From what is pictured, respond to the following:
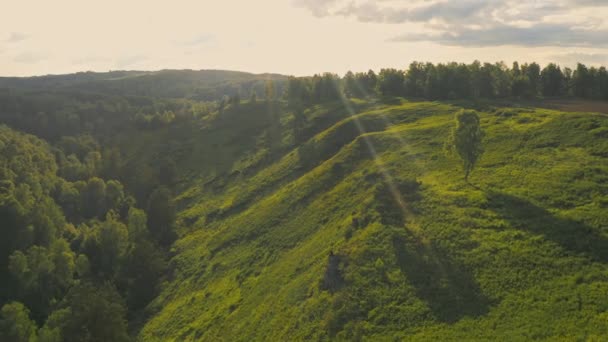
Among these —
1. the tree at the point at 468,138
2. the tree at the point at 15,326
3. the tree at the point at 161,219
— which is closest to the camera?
the tree at the point at 15,326

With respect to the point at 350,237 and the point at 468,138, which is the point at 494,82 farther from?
the point at 350,237

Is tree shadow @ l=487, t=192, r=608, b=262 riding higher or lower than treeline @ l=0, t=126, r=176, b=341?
higher

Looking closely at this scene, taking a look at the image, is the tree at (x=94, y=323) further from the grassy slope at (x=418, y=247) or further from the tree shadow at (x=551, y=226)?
the tree shadow at (x=551, y=226)

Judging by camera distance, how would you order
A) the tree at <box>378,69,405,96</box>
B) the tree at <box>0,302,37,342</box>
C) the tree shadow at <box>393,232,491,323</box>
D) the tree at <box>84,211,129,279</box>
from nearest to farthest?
the tree shadow at <box>393,232,491,323</box>, the tree at <box>0,302,37,342</box>, the tree at <box>84,211,129,279</box>, the tree at <box>378,69,405,96</box>

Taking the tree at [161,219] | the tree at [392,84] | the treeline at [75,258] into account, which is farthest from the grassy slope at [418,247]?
the tree at [392,84]

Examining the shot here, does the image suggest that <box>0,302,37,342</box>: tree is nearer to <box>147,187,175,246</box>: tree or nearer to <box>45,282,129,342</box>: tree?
<box>45,282,129,342</box>: tree

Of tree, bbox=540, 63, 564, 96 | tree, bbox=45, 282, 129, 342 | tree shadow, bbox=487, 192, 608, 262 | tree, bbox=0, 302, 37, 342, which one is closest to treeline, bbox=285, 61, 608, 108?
tree, bbox=540, 63, 564, 96

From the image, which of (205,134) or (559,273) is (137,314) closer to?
(559,273)
